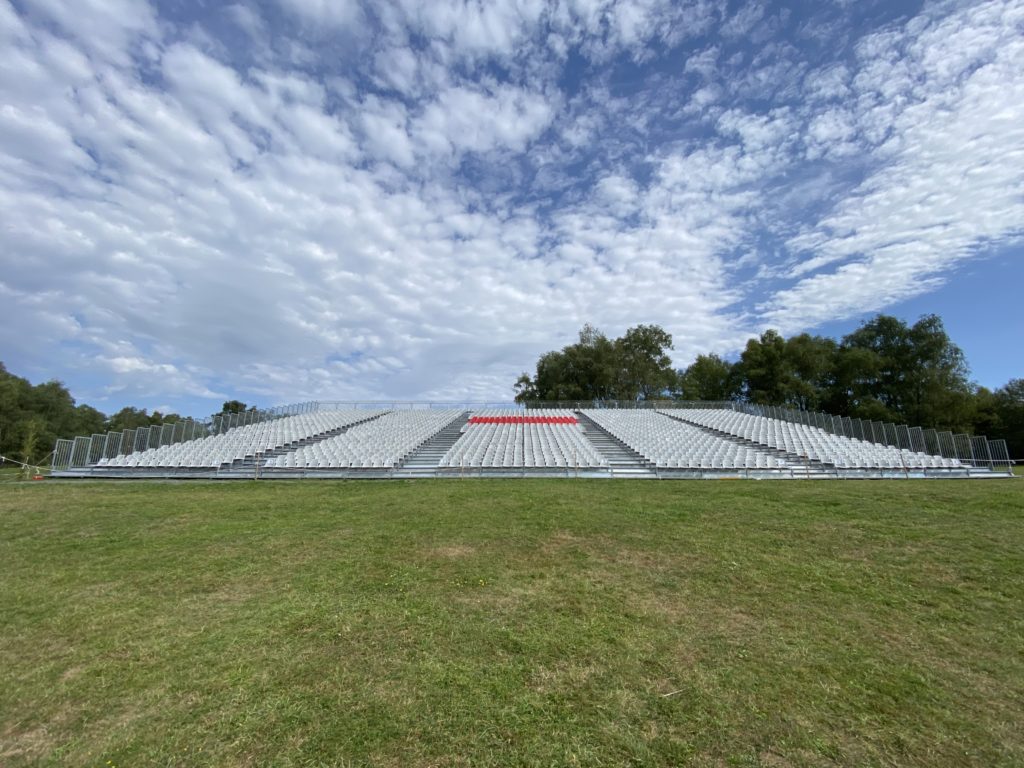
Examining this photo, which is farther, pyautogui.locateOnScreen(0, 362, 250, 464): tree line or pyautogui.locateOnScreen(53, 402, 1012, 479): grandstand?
pyautogui.locateOnScreen(0, 362, 250, 464): tree line

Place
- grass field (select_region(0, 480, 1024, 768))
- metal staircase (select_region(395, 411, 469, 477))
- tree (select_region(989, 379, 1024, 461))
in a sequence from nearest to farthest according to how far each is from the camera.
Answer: grass field (select_region(0, 480, 1024, 768))
metal staircase (select_region(395, 411, 469, 477))
tree (select_region(989, 379, 1024, 461))

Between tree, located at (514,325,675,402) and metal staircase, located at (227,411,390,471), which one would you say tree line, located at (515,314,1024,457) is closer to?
tree, located at (514,325,675,402)

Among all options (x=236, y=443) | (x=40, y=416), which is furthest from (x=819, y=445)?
(x=40, y=416)

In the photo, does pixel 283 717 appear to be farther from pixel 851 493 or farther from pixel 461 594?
pixel 851 493

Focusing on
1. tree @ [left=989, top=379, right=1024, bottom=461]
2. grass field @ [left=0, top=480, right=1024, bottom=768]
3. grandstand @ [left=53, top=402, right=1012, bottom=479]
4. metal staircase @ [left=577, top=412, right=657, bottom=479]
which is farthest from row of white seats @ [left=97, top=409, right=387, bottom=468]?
tree @ [left=989, top=379, right=1024, bottom=461]

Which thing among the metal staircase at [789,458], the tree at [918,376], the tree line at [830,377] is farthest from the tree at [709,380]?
the metal staircase at [789,458]

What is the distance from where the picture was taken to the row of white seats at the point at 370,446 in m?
15.8

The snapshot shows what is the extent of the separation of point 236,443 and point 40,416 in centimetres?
4609

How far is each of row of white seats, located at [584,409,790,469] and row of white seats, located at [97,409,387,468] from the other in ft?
48.9

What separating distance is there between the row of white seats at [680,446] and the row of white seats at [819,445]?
129 centimetres

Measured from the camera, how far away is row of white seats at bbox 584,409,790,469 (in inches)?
617

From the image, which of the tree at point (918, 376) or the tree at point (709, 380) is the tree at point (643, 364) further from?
the tree at point (918, 376)

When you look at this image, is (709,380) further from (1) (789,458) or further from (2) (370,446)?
(2) (370,446)

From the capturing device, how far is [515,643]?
3.88m
